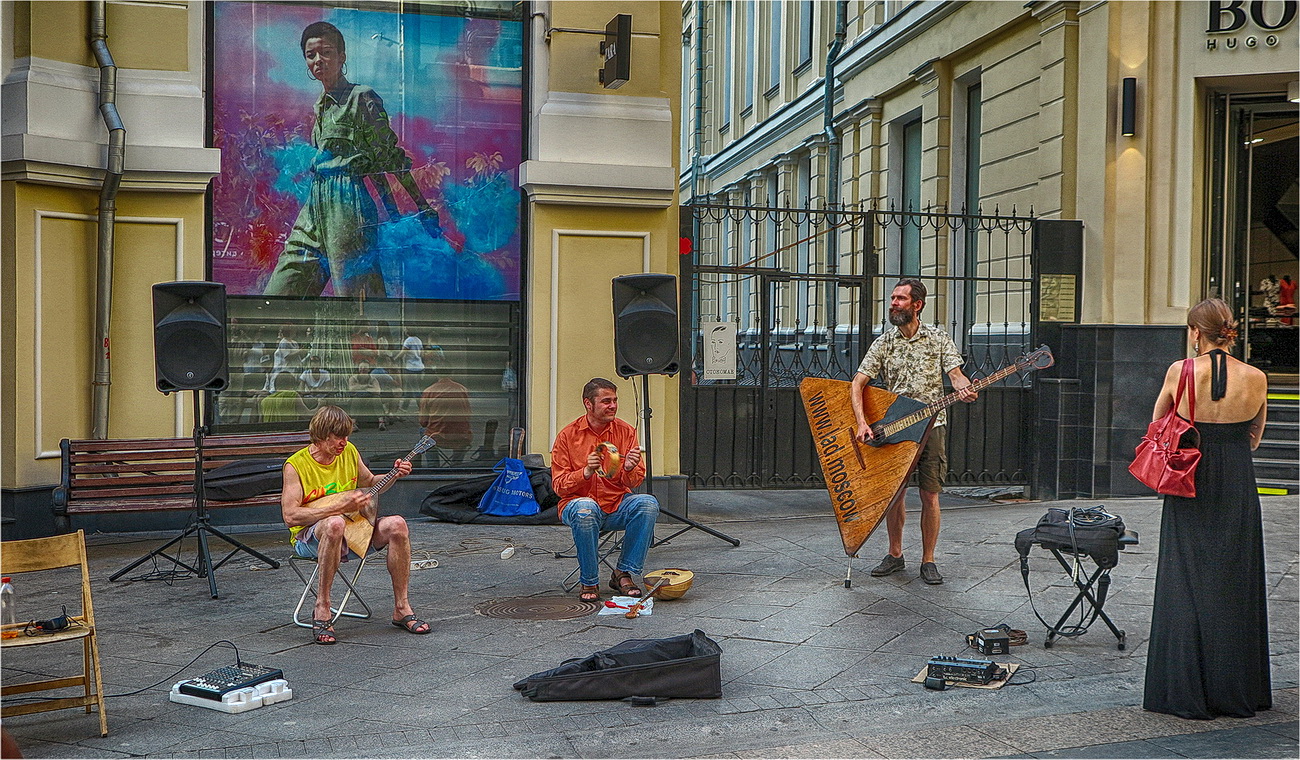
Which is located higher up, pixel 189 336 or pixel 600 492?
A: pixel 189 336

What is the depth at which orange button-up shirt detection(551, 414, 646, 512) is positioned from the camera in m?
7.06

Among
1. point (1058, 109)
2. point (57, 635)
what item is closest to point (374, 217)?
point (57, 635)

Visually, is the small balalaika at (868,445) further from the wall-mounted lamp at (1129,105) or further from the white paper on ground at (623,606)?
the wall-mounted lamp at (1129,105)

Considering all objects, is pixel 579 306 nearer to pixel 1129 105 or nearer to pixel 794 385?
pixel 794 385

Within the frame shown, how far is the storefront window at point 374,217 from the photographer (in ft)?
32.4

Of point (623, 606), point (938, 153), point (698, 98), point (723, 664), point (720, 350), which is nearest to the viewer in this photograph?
point (723, 664)

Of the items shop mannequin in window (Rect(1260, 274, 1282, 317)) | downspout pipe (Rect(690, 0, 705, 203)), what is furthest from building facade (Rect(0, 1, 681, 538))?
downspout pipe (Rect(690, 0, 705, 203))

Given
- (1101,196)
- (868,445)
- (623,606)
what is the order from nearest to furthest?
(623,606) → (868,445) → (1101,196)

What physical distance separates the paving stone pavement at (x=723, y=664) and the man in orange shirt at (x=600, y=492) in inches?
15.3

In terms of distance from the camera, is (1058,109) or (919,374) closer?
(919,374)

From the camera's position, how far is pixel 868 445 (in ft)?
24.5

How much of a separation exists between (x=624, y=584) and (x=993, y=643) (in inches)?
88.1

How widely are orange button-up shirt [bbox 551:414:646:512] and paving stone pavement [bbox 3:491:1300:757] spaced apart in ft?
2.27

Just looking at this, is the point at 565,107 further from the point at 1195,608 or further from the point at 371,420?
the point at 1195,608
